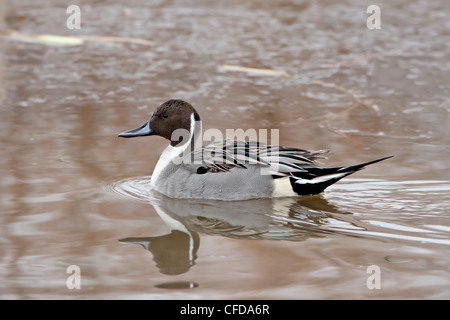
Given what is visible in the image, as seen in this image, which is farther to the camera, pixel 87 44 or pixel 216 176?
pixel 87 44

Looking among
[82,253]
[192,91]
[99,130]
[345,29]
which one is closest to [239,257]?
[82,253]

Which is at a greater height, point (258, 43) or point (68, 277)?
point (258, 43)

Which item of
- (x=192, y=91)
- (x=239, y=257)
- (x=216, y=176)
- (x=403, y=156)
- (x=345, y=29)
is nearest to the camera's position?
(x=239, y=257)

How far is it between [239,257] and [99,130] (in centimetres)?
308

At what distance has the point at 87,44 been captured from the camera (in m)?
10.0

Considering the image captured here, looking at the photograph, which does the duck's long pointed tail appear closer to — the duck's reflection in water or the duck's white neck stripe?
the duck's reflection in water

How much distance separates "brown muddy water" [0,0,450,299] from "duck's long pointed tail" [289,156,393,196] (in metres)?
0.10

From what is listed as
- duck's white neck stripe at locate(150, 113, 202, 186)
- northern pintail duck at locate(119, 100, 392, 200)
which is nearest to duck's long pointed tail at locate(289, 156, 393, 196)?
northern pintail duck at locate(119, 100, 392, 200)

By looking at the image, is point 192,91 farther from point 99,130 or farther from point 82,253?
point 82,253

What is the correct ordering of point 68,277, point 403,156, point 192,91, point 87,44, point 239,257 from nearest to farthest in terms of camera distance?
1. point 68,277
2. point 239,257
3. point 403,156
4. point 192,91
5. point 87,44

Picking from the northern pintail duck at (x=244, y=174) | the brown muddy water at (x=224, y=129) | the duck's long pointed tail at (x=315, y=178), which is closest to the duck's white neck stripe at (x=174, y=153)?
the northern pintail duck at (x=244, y=174)

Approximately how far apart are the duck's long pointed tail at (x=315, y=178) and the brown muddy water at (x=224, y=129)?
0.33ft

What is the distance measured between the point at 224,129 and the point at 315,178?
181 centimetres
